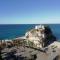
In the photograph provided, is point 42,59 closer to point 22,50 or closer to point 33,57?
point 33,57

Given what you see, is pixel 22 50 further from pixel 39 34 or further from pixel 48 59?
pixel 39 34

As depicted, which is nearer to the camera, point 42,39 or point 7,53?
point 7,53

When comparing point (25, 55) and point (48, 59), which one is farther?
point (25, 55)

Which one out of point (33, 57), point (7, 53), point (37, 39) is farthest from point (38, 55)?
point (37, 39)

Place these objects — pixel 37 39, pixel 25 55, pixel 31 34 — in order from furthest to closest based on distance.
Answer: pixel 31 34 < pixel 37 39 < pixel 25 55

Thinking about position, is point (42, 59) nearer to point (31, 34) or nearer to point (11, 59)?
point (11, 59)

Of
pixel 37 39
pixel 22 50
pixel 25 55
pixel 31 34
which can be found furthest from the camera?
pixel 31 34

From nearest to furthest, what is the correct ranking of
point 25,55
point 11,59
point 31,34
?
1. point 11,59
2. point 25,55
3. point 31,34

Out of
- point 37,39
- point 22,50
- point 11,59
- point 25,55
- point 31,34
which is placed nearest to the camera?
point 11,59

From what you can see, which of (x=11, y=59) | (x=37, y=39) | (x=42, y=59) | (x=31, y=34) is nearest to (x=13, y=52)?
(x=11, y=59)
